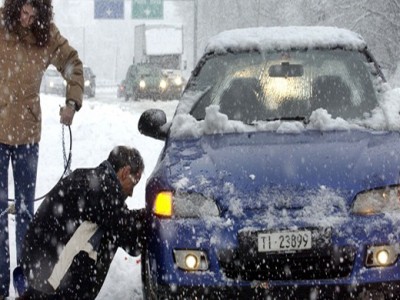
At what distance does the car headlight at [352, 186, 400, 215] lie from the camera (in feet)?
11.2

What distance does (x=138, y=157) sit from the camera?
3.89 meters

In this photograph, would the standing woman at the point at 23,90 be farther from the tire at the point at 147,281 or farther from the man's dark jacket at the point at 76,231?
the tire at the point at 147,281

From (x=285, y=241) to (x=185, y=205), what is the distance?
0.55 meters

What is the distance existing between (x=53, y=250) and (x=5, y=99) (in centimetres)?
114

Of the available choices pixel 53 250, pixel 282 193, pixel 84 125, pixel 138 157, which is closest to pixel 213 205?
pixel 282 193

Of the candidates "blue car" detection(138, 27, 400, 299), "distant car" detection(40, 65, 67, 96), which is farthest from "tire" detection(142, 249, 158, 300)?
"distant car" detection(40, 65, 67, 96)

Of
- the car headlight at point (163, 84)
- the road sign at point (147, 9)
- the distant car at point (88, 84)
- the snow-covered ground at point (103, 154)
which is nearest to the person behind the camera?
the snow-covered ground at point (103, 154)

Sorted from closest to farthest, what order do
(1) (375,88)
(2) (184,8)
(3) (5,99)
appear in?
(3) (5,99), (1) (375,88), (2) (184,8)

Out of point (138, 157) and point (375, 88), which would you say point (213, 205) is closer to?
point (138, 157)

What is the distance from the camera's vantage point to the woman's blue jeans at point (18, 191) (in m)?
4.32

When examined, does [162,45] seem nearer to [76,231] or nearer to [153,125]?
[153,125]

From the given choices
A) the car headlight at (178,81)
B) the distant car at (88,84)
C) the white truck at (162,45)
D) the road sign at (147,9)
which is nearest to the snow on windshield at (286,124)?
the car headlight at (178,81)

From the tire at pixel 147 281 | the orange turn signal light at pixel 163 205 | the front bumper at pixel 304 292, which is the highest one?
the orange turn signal light at pixel 163 205

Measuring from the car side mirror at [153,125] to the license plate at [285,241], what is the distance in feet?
4.96
